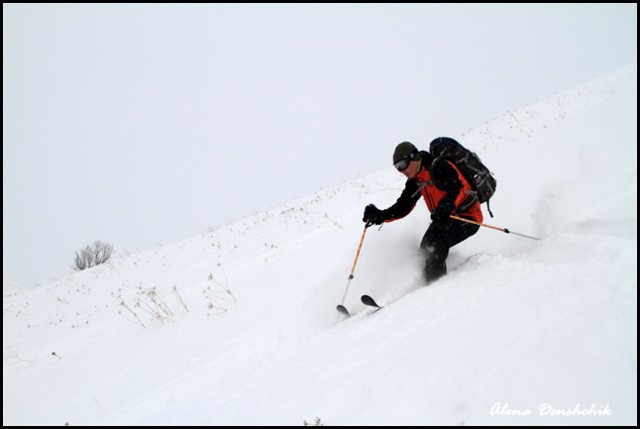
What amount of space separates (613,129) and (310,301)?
645cm

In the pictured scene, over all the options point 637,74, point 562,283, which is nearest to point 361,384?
point 562,283

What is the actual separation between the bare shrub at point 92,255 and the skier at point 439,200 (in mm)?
20588

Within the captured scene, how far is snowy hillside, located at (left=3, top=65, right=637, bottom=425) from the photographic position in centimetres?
186

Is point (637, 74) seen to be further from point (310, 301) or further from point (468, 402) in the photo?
point (468, 402)

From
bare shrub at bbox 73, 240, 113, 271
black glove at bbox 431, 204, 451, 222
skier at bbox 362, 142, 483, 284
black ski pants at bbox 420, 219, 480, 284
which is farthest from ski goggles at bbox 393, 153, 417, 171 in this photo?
bare shrub at bbox 73, 240, 113, 271

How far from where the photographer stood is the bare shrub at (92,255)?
20.2 m

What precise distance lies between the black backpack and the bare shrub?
21001mm

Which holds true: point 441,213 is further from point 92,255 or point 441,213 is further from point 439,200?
point 92,255

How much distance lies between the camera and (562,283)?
254 cm

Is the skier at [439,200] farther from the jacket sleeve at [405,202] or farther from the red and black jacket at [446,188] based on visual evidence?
the jacket sleeve at [405,202]

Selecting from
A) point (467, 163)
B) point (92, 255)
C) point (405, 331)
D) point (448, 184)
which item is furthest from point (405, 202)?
point (92, 255)

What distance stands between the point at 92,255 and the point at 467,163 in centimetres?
2219

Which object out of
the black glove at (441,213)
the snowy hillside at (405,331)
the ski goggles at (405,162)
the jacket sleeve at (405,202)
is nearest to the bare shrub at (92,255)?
the snowy hillside at (405,331)

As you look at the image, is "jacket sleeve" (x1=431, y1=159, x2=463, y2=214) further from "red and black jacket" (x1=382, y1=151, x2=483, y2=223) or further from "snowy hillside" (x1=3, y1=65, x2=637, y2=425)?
"snowy hillside" (x1=3, y1=65, x2=637, y2=425)
